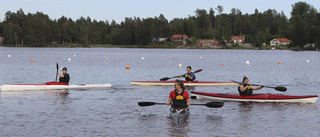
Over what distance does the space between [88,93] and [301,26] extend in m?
147

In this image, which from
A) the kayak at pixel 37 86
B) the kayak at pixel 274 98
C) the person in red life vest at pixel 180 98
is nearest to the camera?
the person in red life vest at pixel 180 98

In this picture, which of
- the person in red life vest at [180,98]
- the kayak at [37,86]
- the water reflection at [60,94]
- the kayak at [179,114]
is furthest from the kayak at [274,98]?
the kayak at [37,86]

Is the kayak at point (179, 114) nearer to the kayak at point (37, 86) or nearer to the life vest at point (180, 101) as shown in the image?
the life vest at point (180, 101)

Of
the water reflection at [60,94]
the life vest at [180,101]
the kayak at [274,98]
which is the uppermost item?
the life vest at [180,101]

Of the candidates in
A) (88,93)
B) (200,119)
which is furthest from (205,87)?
(200,119)

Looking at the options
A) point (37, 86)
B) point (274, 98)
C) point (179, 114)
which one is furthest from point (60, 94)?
point (274, 98)

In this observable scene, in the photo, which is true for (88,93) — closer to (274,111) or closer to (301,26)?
(274,111)

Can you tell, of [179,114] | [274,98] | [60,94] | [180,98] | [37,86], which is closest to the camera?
[180,98]

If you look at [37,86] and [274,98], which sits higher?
[37,86]

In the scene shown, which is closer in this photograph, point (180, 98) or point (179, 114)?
point (180, 98)

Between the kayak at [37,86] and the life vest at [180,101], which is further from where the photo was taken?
the kayak at [37,86]

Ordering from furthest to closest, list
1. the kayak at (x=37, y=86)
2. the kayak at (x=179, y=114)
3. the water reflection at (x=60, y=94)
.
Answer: the kayak at (x=37, y=86) < the water reflection at (x=60, y=94) < the kayak at (x=179, y=114)

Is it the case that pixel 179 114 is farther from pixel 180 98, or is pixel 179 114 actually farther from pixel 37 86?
pixel 37 86

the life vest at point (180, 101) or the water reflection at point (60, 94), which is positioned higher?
the life vest at point (180, 101)
